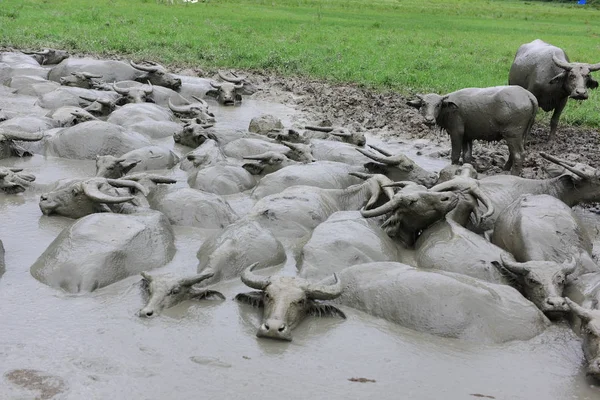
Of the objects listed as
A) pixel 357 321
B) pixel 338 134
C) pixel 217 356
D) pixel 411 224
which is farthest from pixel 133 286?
pixel 338 134

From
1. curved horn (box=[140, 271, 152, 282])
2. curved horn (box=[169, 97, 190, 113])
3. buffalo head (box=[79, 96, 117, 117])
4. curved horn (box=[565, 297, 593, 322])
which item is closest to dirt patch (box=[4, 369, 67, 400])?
curved horn (box=[140, 271, 152, 282])

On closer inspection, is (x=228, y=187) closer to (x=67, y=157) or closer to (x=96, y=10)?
(x=67, y=157)

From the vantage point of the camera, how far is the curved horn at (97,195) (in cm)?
730

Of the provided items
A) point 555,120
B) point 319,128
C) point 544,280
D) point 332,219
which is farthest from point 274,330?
point 555,120

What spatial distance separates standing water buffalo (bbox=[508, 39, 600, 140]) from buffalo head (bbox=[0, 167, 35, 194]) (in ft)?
27.6

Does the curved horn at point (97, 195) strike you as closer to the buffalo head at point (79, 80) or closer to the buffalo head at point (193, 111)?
the buffalo head at point (193, 111)

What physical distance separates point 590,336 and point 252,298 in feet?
8.47

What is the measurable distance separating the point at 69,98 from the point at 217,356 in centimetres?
937

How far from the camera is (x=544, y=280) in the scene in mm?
6062

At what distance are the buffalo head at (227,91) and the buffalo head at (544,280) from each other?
9.51 m

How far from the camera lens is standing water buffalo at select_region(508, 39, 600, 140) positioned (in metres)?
12.0

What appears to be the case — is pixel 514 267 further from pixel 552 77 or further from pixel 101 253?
pixel 552 77

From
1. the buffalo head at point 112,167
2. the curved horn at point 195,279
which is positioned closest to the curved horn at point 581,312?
the curved horn at point 195,279

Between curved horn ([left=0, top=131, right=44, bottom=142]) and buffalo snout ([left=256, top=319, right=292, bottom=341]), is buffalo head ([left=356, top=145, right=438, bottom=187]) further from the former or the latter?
curved horn ([left=0, top=131, right=44, bottom=142])
